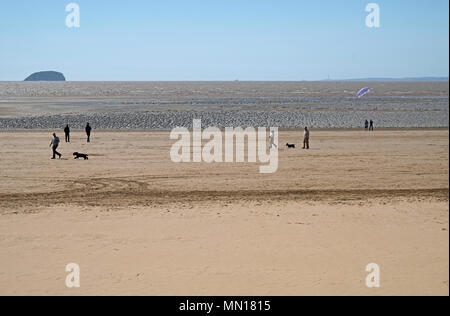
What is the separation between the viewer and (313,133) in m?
37.8

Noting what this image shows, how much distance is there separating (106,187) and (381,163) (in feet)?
Answer: 41.7

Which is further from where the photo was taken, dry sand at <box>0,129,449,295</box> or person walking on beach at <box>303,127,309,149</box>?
person walking on beach at <box>303,127,309,149</box>

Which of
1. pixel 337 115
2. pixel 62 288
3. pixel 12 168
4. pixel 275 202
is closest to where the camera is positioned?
pixel 62 288

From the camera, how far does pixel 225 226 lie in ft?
43.1

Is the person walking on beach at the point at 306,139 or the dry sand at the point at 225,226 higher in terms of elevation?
the person walking on beach at the point at 306,139

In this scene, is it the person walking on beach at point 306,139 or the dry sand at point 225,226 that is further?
the person walking on beach at point 306,139

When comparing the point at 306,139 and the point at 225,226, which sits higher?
the point at 306,139

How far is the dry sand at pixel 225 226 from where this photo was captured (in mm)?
9297

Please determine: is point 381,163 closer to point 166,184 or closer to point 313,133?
point 166,184

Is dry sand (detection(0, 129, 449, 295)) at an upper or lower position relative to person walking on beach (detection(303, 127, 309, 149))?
lower

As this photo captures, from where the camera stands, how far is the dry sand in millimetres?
9297

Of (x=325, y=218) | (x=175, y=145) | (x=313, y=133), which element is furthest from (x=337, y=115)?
(x=325, y=218)

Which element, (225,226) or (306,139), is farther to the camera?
(306,139)
